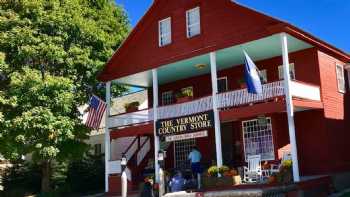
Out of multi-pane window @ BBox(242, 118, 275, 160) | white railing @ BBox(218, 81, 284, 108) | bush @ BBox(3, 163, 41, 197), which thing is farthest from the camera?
bush @ BBox(3, 163, 41, 197)

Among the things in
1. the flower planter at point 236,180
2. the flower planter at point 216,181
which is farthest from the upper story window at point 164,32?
the flower planter at point 236,180

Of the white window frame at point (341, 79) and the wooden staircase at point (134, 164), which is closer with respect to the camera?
the white window frame at point (341, 79)

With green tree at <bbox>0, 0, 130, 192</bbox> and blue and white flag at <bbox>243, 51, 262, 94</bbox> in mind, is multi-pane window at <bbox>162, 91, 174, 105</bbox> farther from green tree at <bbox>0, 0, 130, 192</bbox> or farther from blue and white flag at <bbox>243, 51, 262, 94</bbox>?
blue and white flag at <bbox>243, 51, 262, 94</bbox>

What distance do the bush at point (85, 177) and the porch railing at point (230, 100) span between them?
7.69 meters

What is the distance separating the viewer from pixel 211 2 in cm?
2262

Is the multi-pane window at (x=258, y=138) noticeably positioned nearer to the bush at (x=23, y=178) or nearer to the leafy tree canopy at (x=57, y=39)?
the leafy tree canopy at (x=57, y=39)

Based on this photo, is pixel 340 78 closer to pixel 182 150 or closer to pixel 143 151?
pixel 182 150

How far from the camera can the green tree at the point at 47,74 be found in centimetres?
2339

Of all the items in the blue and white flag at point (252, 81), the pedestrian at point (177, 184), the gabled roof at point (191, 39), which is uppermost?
the gabled roof at point (191, 39)

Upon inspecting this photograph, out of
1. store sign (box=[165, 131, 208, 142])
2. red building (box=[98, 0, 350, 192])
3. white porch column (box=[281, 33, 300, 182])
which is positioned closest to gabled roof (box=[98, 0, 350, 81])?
red building (box=[98, 0, 350, 192])

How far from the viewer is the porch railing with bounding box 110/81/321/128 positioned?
64.3 feet

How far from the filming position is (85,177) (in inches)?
1221

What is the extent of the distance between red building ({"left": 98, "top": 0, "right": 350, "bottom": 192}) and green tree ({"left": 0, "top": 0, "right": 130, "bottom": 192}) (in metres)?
1.79

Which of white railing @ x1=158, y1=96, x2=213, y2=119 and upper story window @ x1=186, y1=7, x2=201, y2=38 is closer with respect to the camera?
white railing @ x1=158, y1=96, x2=213, y2=119
